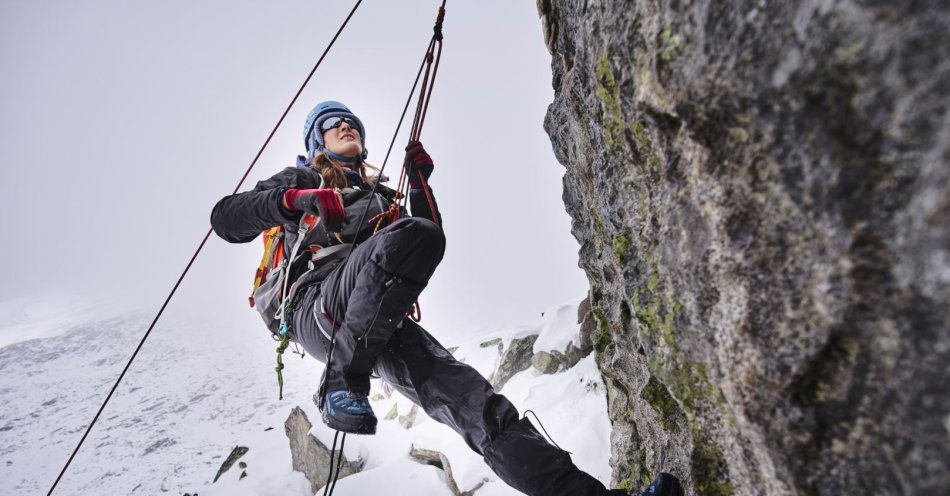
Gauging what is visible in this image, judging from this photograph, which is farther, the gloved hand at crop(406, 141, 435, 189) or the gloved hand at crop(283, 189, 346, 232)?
the gloved hand at crop(406, 141, 435, 189)

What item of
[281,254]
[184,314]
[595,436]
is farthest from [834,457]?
[184,314]

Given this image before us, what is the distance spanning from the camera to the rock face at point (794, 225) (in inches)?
24.0

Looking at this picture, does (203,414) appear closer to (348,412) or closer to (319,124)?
(319,124)

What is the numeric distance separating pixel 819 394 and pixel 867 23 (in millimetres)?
694

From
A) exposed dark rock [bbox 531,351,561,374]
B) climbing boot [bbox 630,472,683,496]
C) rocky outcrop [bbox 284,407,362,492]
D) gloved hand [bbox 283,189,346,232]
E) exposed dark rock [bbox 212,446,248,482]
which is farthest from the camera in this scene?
exposed dark rock [bbox 212,446,248,482]

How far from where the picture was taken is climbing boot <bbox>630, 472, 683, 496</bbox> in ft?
5.89

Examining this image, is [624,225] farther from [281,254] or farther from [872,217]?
[281,254]

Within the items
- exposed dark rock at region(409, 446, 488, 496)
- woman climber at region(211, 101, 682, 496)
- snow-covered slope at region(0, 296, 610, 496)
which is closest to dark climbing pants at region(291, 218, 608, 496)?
woman climber at region(211, 101, 682, 496)

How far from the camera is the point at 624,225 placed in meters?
1.74

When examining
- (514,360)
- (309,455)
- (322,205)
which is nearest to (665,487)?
(322,205)

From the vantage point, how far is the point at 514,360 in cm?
859

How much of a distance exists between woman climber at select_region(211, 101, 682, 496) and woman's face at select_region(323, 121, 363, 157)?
1.39ft

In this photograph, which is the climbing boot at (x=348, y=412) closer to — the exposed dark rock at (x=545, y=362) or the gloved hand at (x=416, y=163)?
the gloved hand at (x=416, y=163)

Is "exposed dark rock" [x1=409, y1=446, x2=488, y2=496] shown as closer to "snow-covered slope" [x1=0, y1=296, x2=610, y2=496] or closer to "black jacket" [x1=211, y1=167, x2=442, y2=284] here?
"snow-covered slope" [x1=0, y1=296, x2=610, y2=496]
